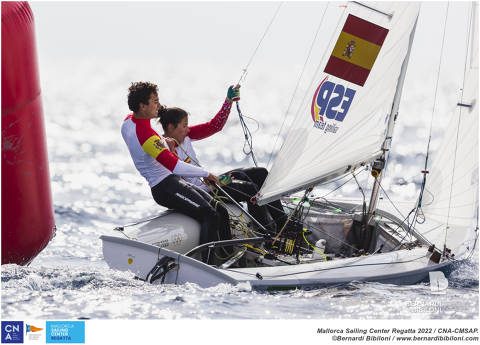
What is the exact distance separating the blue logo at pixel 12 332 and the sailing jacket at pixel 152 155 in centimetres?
131

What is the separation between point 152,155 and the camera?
4.25m

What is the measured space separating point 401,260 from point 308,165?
0.84 m

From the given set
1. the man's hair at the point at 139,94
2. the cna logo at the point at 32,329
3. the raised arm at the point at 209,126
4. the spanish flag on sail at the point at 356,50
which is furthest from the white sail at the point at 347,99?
the cna logo at the point at 32,329

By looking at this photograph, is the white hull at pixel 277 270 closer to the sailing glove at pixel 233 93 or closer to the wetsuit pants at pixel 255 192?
the wetsuit pants at pixel 255 192

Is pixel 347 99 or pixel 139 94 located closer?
pixel 139 94

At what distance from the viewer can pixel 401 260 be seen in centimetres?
440

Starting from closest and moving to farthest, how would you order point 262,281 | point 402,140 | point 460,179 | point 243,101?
1. point 262,281
2. point 460,179
3. point 402,140
4. point 243,101

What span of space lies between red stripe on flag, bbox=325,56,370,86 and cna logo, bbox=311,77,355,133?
0.20 feet

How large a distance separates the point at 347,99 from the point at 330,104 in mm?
115

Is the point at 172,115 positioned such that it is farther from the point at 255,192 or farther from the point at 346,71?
the point at 346,71

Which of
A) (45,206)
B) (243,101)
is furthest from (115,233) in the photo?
(243,101)

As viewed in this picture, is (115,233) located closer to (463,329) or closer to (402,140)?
(463,329)

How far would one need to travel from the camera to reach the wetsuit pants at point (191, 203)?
14.5 feet

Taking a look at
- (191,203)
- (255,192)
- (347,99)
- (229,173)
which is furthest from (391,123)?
(191,203)
